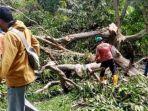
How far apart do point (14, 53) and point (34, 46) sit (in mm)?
778

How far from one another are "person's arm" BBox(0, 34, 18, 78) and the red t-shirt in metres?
5.44

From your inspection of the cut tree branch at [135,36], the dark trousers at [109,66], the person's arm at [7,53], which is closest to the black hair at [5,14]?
the person's arm at [7,53]

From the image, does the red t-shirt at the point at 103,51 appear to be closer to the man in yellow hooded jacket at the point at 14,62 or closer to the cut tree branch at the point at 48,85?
the cut tree branch at the point at 48,85

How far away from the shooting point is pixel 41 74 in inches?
406

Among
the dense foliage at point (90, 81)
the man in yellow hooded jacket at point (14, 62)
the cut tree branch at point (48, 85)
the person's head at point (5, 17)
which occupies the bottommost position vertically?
the cut tree branch at point (48, 85)

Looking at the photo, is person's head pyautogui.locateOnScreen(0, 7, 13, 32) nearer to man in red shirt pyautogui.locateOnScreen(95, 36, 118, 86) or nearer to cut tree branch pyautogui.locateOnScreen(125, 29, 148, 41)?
man in red shirt pyautogui.locateOnScreen(95, 36, 118, 86)

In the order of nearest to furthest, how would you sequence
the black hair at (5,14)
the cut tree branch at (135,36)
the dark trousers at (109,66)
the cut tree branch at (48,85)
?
the black hair at (5,14) < the cut tree branch at (48,85) < the dark trousers at (109,66) < the cut tree branch at (135,36)

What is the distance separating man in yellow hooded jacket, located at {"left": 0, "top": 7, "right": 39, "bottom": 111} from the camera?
4348mm

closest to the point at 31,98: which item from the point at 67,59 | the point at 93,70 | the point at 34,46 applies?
the point at 93,70

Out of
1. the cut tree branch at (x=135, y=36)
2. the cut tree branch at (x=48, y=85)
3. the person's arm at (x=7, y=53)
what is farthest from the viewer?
the cut tree branch at (x=135, y=36)

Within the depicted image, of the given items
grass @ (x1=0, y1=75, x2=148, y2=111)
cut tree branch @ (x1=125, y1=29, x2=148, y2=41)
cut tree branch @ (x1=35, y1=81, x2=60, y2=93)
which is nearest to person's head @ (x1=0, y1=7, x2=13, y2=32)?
grass @ (x1=0, y1=75, x2=148, y2=111)

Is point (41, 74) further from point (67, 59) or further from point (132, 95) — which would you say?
point (132, 95)

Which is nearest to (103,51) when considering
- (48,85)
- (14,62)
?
(48,85)

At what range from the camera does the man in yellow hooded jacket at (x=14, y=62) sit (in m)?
4.35
